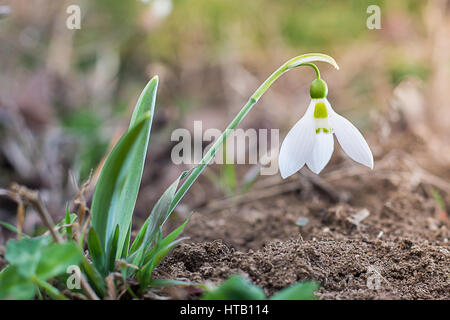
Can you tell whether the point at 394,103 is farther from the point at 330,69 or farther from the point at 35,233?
the point at 35,233

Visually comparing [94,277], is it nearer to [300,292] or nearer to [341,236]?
[300,292]

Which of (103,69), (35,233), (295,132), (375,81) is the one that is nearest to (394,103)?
(375,81)

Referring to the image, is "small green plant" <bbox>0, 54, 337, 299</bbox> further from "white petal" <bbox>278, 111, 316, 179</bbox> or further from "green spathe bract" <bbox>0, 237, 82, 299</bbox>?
"white petal" <bbox>278, 111, 316, 179</bbox>

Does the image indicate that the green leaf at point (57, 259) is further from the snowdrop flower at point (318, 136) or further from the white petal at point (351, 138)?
the white petal at point (351, 138)

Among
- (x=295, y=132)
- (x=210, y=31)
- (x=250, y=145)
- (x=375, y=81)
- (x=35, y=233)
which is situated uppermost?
(x=210, y=31)

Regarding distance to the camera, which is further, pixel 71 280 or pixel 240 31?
pixel 240 31

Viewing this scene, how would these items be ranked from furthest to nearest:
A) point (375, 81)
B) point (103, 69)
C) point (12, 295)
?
point (103, 69) → point (375, 81) → point (12, 295)

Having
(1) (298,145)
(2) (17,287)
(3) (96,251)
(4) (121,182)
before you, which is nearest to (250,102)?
(1) (298,145)
